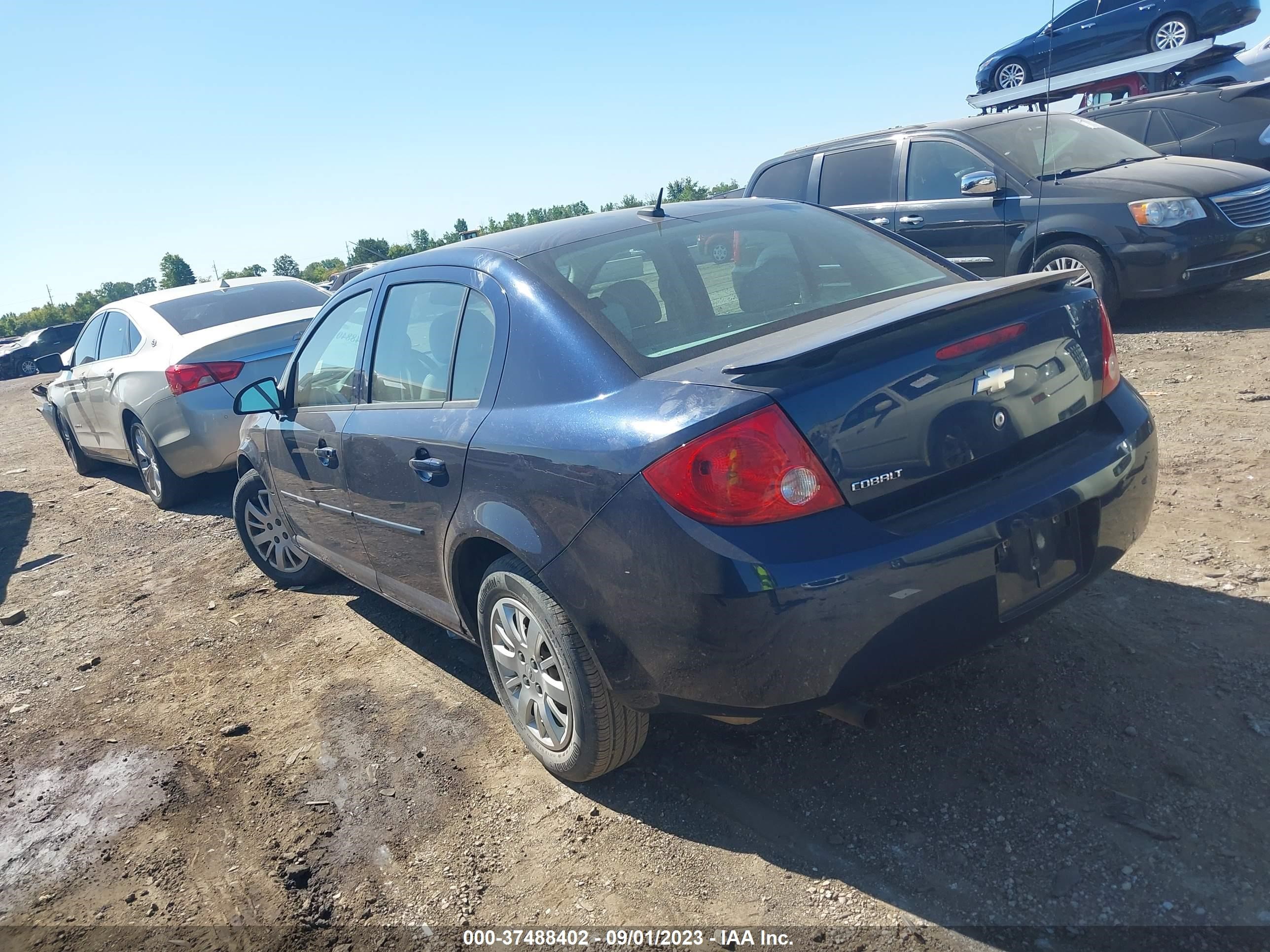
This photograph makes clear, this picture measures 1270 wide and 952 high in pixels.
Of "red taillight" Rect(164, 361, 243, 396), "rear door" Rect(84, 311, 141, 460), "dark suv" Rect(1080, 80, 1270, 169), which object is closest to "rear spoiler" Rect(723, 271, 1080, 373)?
"red taillight" Rect(164, 361, 243, 396)

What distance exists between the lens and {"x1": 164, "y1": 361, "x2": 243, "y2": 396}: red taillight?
686 centimetres

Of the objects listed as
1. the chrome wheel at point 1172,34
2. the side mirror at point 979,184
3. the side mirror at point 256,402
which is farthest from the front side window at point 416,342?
the chrome wheel at point 1172,34

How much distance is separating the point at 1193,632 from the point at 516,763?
2433mm

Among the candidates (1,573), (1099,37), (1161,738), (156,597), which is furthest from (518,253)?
(1099,37)

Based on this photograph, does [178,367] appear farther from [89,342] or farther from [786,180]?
[786,180]

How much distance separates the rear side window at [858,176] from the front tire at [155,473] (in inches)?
246

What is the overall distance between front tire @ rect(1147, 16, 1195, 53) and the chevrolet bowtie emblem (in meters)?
14.4

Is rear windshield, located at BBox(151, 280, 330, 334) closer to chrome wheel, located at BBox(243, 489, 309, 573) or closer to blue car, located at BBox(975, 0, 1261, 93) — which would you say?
chrome wheel, located at BBox(243, 489, 309, 573)

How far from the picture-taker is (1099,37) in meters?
14.9

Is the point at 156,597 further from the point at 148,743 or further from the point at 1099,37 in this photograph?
the point at 1099,37

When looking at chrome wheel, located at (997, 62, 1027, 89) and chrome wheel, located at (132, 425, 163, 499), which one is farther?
chrome wheel, located at (997, 62, 1027, 89)

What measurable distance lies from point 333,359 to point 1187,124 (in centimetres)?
1083

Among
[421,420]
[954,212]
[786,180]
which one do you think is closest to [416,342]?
[421,420]

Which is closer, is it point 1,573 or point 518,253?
point 518,253
